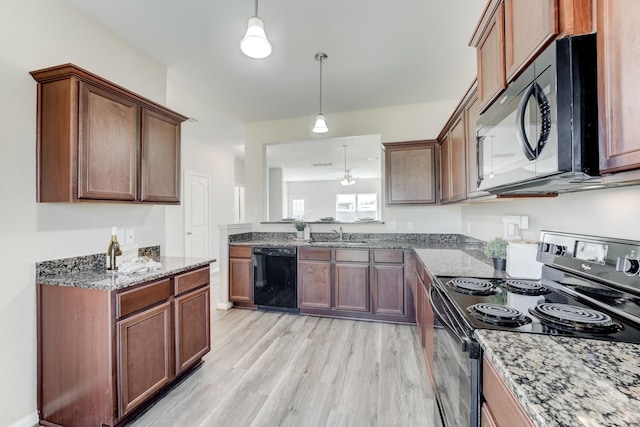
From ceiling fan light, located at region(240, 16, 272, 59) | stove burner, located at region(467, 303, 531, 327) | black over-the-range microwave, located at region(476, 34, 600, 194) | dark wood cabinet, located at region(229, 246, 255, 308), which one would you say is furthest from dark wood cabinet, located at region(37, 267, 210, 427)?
black over-the-range microwave, located at region(476, 34, 600, 194)

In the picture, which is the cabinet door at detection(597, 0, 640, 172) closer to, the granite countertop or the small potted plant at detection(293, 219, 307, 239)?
the granite countertop

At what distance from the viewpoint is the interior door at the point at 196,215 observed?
17.0 feet

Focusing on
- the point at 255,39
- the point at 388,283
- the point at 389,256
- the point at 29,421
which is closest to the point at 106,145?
the point at 255,39

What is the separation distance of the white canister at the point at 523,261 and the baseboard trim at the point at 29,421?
3.03 m

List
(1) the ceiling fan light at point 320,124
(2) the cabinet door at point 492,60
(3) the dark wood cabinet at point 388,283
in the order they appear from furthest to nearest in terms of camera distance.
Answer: (3) the dark wood cabinet at point 388,283 < (1) the ceiling fan light at point 320,124 < (2) the cabinet door at point 492,60

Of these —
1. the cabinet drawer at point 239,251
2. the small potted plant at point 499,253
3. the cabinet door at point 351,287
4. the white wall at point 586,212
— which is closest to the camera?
the white wall at point 586,212

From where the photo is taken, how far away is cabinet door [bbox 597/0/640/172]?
0.67 m

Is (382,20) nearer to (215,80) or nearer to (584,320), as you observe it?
(215,80)

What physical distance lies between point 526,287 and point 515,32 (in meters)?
1.16

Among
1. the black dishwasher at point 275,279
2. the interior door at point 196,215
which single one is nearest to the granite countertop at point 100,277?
the black dishwasher at point 275,279

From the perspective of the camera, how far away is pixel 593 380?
65 cm

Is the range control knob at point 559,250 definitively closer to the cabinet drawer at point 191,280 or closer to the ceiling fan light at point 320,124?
the ceiling fan light at point 320,124

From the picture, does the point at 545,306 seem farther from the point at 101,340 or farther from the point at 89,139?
the point at 89,139

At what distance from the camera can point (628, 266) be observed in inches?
39.9
